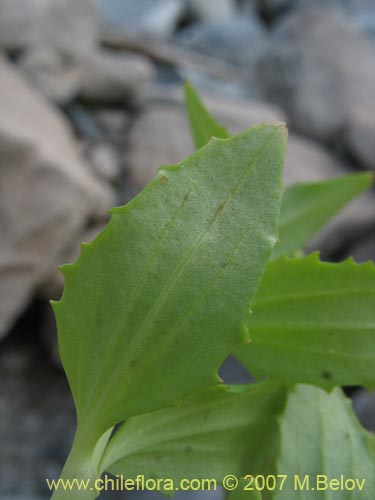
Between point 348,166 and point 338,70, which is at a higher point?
point 338,70

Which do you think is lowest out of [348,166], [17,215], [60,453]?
[60,453]

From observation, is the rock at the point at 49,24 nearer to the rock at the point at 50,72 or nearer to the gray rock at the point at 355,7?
the rock at the point at 50,72

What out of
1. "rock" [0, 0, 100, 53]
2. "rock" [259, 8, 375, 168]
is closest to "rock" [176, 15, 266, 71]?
"rock" [259, 8, 375, 168]

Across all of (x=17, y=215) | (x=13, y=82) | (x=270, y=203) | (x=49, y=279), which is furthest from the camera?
(x=13, y=82)

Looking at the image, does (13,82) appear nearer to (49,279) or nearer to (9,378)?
(49,279)

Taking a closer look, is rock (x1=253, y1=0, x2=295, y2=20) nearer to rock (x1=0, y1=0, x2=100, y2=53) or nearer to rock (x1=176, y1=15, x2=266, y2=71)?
rock (x1=176, y1=15, x2=266, y2=71)

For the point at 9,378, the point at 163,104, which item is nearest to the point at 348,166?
the point at 163,104
